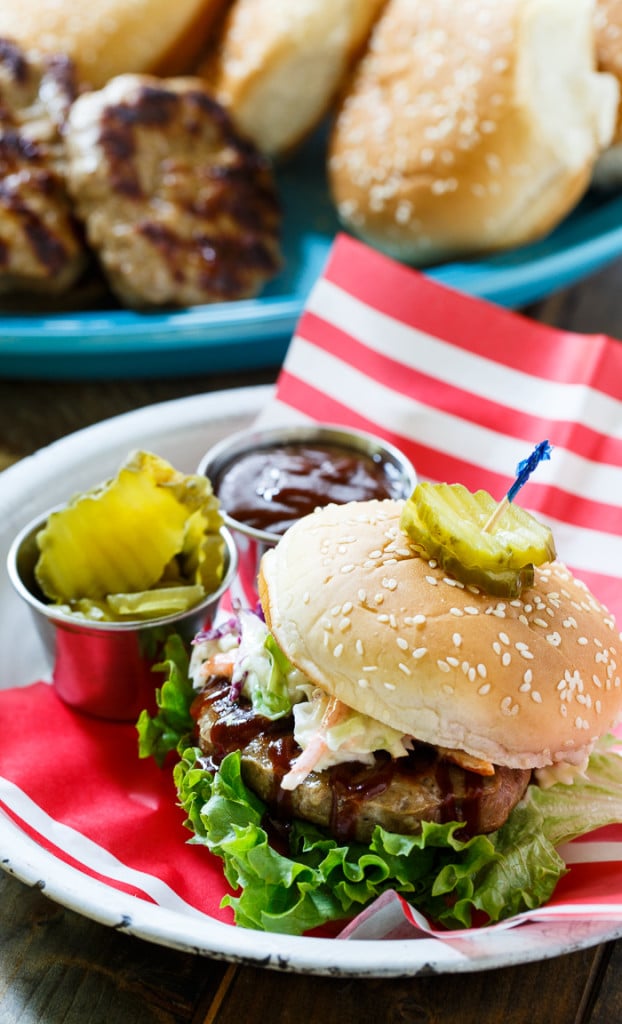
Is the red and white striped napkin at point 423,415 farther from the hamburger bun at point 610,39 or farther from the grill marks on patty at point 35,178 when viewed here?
the hamburger bun at point 610,39

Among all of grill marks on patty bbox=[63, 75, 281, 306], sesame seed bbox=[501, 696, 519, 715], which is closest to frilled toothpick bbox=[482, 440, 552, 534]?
sesame seed bbox=[501, 696, 519, 715]

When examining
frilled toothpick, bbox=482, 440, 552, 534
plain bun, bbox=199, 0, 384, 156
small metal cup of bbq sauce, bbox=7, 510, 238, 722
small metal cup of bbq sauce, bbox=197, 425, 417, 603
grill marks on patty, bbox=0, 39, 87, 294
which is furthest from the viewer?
plain bun, bbox=199, 0, 384, 156

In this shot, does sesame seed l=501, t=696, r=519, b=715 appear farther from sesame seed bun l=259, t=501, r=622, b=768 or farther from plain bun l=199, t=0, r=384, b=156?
plain bun l=199, t=0, r=384, b=156

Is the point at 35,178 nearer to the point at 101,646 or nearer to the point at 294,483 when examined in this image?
the point at 294,483

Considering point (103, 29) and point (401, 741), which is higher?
point (103, 29)

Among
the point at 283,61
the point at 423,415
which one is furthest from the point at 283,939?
the point at 283,61

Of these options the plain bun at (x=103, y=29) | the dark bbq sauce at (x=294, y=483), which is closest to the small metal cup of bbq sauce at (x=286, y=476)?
the dark bbq sauce at (x=294, y=483)
